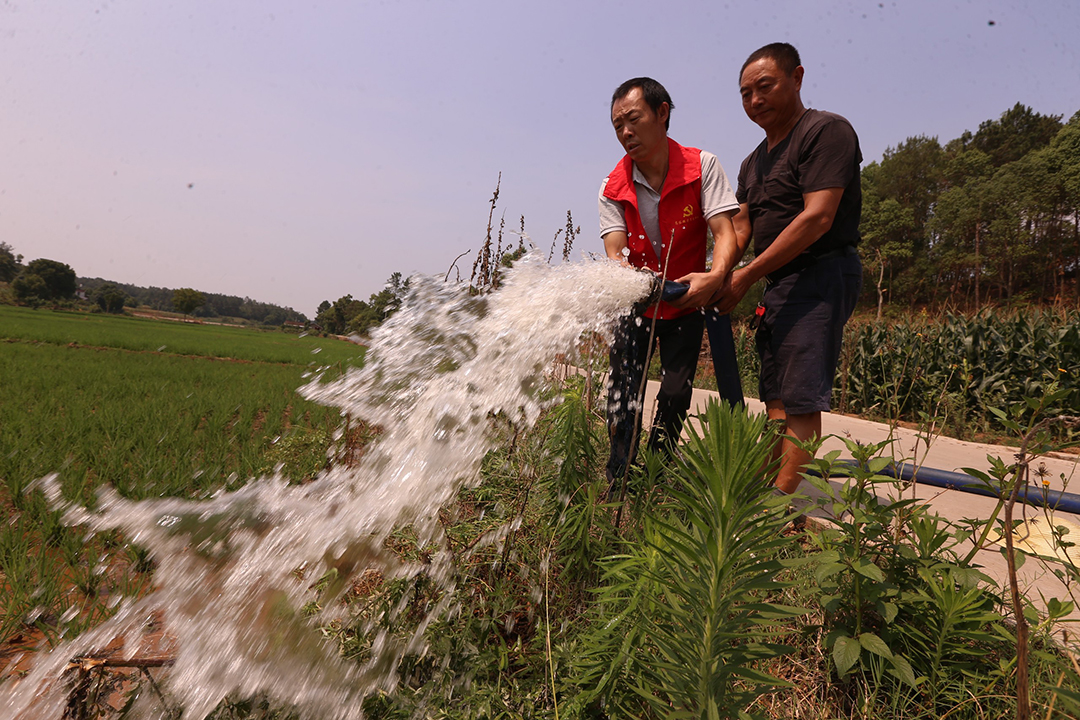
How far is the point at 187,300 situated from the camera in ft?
311

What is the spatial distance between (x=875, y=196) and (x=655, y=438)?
216ft

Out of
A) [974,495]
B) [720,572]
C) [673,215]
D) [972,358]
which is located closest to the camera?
[720,572]

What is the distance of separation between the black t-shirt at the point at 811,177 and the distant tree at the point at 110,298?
8527 centimetres

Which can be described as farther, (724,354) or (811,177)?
(724,354)

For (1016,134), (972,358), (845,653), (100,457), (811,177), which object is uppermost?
(1016,134)

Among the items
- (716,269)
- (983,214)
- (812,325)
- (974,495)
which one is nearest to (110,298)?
(716,269)

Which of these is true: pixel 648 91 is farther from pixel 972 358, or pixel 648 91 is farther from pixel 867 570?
pixel 972 358

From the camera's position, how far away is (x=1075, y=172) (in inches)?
1688

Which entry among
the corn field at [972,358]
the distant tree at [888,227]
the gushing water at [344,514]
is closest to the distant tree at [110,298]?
the gushing water at [344,514]

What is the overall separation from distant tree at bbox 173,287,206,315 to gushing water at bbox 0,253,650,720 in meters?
112

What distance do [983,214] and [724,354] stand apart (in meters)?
62.3

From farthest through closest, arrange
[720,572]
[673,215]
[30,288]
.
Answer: [30,288] < [673,215] < [720,572]

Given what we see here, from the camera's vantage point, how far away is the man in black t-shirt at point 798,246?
2.17 metres

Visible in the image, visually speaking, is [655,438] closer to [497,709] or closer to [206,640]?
[497,709]
